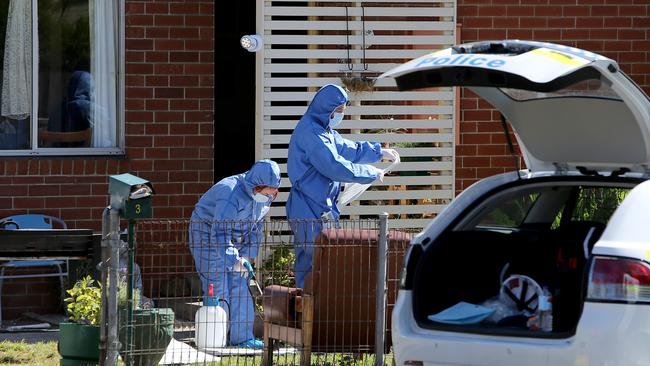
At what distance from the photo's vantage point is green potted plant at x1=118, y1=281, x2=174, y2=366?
7.70 m

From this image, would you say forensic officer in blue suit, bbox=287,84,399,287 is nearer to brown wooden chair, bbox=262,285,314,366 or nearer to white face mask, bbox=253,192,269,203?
white face mask, bbox=253,192,269,203

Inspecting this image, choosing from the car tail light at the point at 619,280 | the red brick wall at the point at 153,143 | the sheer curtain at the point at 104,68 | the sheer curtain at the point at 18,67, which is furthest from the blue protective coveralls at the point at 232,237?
the car tail light at the point at 619,280

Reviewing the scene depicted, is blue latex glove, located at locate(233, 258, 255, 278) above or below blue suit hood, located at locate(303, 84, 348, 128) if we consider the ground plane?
below

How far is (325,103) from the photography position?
10219 millimetres

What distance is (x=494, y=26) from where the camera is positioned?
1202cm

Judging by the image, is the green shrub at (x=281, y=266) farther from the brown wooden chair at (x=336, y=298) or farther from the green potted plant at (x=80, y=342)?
the green potted plant at (x=80, y=342)

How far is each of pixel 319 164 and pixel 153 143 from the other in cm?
191

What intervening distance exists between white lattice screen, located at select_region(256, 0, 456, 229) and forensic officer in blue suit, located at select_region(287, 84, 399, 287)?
891 millimetres

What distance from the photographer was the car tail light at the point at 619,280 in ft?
17.3

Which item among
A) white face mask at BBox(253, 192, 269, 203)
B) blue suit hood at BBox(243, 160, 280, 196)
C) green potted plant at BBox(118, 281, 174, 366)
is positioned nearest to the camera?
green potted plant at BBox(118, 281, 174, 366)

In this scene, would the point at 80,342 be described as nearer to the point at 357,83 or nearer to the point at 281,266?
the point at 281,266

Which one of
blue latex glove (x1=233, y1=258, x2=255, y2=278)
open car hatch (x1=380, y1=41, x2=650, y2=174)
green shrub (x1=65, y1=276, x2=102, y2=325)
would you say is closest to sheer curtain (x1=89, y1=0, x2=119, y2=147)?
blue latex glove (x1=233, y1=258, x2=255, y2=278)

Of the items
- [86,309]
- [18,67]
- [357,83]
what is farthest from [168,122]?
[86,309]

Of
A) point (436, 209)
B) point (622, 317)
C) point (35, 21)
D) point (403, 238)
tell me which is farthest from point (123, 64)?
point (622, 317)
